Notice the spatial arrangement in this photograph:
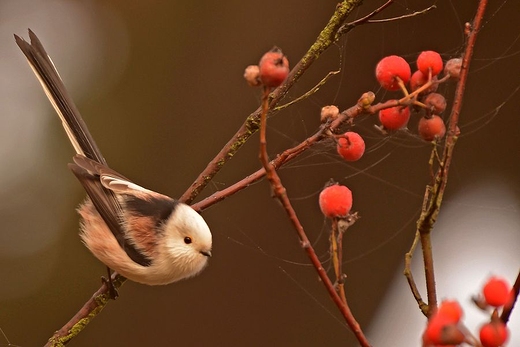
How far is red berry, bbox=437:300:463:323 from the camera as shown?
0.54m

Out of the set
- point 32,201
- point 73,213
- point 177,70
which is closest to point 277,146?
point 177,70

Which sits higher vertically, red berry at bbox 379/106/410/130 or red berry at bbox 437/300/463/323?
red berry at bbox 379/106/410/130

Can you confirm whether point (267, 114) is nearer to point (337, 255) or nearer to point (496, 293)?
point (337, 255)

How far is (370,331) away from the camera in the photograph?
5.38 ft

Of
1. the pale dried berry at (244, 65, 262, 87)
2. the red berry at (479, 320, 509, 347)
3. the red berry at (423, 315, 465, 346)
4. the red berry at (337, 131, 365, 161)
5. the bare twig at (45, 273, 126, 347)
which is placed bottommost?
the bare twig at (45, 273, 126, 347)

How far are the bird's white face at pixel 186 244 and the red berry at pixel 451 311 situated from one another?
76cm

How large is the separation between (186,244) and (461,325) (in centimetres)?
84

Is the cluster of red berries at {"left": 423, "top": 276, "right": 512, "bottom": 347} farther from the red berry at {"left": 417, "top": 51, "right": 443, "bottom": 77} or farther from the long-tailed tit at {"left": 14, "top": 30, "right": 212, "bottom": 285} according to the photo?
the long-tailed tit at {"left": 14, "top": 30, "right": 212, "bottom": 285}

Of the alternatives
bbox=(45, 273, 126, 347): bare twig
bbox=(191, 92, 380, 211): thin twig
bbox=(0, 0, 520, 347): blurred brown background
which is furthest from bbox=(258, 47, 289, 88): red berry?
bbox=(0, 0, 520, 347): blurred brown background

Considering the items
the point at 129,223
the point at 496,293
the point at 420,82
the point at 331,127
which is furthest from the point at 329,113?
the point at 129,223

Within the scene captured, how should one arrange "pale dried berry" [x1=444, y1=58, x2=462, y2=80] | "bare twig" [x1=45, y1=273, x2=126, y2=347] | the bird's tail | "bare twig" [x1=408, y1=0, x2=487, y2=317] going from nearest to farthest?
"bare twig" [x1=408, y1=0, x2=487, y2=317]
"pale dried berry" [x1=444, y1=58, x2=462, y2=80]
"bare twig" [x1=45, y1=273, x2=126, y2=347]
the bird's tail

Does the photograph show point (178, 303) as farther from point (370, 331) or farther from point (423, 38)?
point (423, 38)

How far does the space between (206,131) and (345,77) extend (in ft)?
1.47

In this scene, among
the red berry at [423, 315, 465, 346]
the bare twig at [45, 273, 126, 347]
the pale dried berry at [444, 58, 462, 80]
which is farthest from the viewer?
the bare twig at [45, 273, 126, 347]
